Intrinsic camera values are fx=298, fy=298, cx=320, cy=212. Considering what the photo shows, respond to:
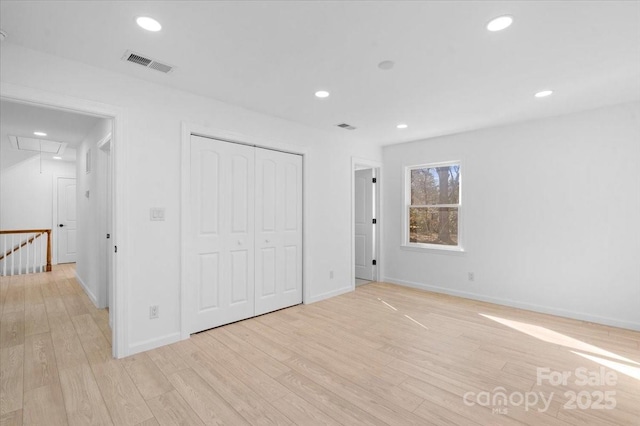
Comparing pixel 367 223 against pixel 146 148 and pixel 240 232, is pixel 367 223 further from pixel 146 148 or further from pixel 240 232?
pixel 146 148

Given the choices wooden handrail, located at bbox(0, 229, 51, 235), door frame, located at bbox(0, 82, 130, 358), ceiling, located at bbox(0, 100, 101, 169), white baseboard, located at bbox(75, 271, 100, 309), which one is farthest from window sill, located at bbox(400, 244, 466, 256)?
wooden handrail, located at bbox(0, 229, 51, 235)

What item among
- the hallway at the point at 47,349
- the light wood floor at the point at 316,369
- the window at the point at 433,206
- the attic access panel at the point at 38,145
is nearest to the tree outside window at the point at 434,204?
the window at the point at 433,206

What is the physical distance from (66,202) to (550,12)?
966 cm

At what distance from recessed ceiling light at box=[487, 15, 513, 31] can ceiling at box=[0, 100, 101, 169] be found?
390 cm

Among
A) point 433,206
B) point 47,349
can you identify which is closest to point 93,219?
point 47,349

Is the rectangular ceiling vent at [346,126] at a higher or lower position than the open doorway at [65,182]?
higher

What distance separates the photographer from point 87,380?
232 cm

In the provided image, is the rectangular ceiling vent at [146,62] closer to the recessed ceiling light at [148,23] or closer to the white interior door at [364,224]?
the recessed ceiling light at [148,23]

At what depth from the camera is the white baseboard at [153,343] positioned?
9.02 ft

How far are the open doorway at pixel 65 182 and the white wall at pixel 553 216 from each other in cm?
462

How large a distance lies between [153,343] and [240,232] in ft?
4.65

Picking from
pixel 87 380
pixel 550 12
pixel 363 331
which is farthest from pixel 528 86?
pixel 87 380

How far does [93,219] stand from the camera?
173 inches

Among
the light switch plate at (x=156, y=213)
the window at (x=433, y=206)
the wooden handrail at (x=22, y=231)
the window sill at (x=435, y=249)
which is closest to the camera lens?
the light switch plate at (x=156, y=213)
